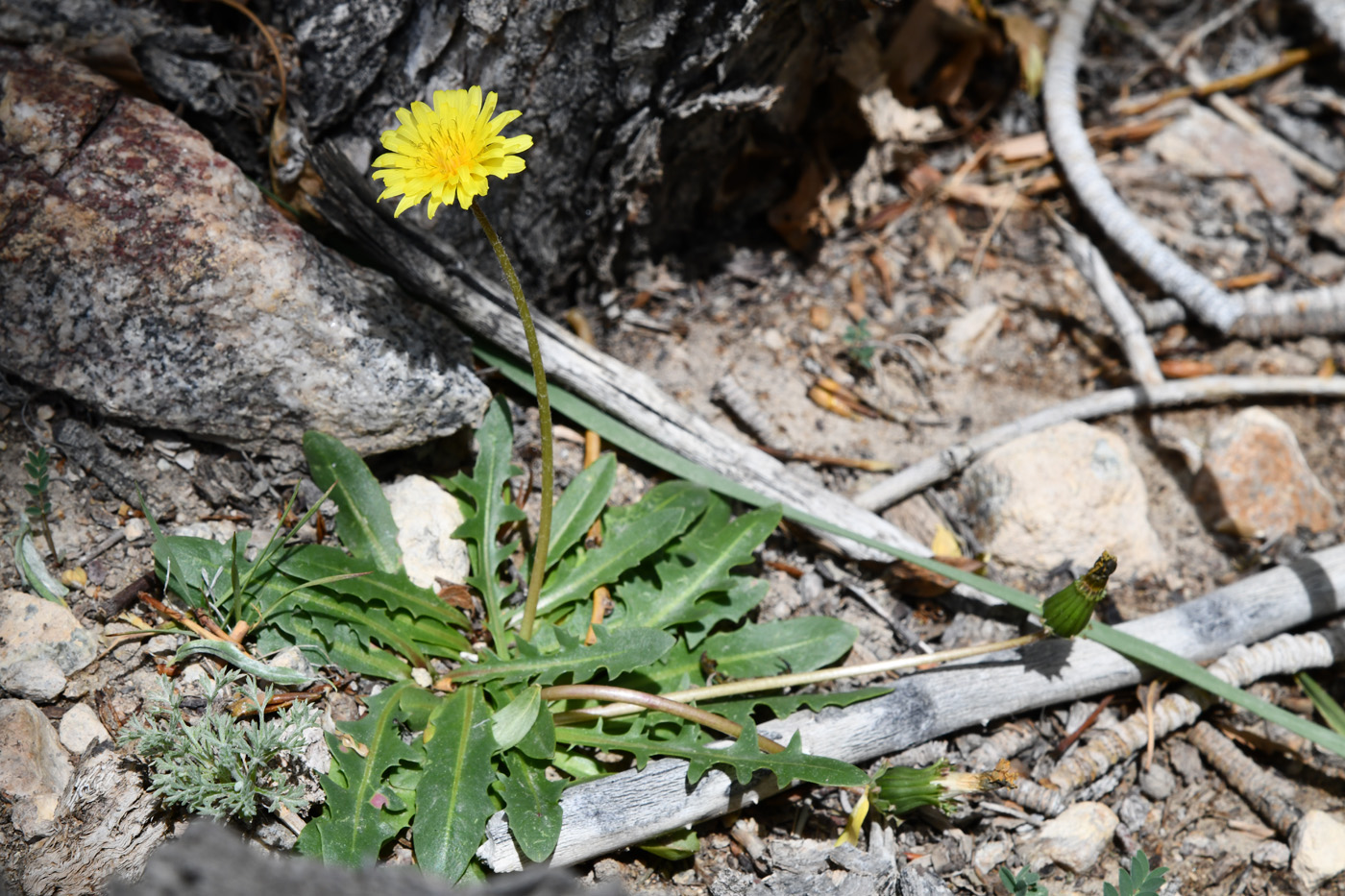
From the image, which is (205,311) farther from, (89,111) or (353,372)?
(89,111)

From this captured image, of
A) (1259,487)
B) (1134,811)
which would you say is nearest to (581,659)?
(1134,811)

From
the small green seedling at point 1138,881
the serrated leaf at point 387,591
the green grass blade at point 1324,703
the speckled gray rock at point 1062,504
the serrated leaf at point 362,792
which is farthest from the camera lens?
the speckled gray rock at point 1062,504

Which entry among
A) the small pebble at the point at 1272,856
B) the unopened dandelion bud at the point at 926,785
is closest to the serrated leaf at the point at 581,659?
the unopened dandelion bud at the point at 926,785

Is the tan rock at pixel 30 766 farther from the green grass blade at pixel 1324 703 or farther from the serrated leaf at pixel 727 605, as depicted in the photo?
the green grass blade at pixel 1324 703

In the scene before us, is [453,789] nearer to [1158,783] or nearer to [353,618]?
[353,618]

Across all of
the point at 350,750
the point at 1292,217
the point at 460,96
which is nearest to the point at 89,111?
the point at 460,96
